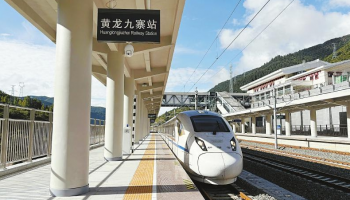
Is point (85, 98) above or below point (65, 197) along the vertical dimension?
above

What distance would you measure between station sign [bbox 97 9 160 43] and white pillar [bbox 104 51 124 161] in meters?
5.15

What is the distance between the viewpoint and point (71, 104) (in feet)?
20.8

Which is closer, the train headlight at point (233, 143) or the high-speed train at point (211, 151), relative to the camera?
the high-speed train at point (211, 151)

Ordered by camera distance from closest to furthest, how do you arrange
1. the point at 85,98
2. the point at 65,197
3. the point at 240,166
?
the point at 65,197 → the point at 85,98 → the point at 240,166

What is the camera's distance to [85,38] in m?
6.69

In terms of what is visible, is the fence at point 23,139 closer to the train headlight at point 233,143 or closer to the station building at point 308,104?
the train headlight at point 233,143

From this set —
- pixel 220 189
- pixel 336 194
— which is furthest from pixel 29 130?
pixel 336 194

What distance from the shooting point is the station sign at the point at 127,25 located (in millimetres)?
7582

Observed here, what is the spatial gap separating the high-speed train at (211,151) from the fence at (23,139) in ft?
17.0

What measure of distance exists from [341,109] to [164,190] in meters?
36.5

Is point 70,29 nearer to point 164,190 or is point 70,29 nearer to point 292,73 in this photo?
point 164,190

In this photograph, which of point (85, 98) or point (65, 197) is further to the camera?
point (85, 98)

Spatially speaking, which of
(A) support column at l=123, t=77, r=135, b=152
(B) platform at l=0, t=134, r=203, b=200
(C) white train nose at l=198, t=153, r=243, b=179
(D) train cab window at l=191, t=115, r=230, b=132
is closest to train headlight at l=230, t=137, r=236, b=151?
(C) white train nose at l=198, t=153, r=243, b=179

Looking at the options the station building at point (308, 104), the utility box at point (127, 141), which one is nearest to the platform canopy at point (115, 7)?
the utility box at point (127, 141)
